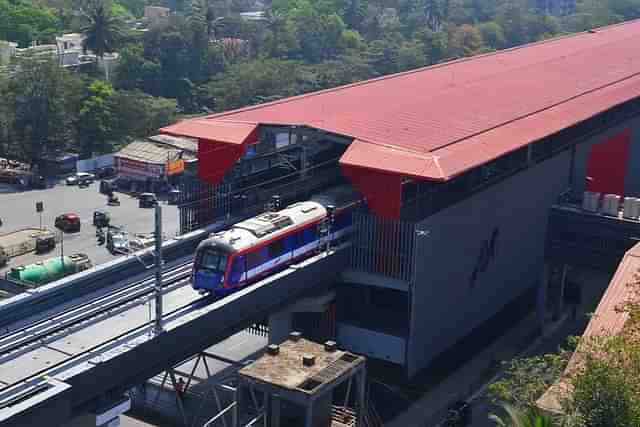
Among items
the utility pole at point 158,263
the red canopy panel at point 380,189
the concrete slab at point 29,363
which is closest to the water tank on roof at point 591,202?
the red canopy panel at point 380,189

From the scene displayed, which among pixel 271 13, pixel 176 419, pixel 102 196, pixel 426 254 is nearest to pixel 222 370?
pixel 176 419

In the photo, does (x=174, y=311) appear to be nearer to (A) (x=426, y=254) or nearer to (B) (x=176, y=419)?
(B) (x=176, y=419)

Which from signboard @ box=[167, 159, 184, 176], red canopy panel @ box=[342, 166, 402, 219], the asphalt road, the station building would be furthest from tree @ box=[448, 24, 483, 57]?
red canopy panel @ box=[342, 166, 402, 219]

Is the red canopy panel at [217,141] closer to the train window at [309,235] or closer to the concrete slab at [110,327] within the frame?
the train window at [309,235]

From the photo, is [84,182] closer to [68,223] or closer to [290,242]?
[68,223]

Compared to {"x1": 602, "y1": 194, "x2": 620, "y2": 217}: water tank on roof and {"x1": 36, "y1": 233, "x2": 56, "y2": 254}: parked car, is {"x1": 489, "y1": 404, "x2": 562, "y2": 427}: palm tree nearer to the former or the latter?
{"x1": 602, "y1": 194, "x2": 620, "y2": 217}: water tank on roof

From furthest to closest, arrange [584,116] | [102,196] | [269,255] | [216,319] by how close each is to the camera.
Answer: [102,196] → [584,116] → [269,255] → [216,319]
